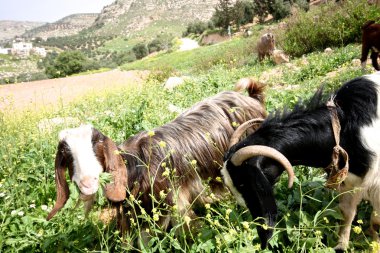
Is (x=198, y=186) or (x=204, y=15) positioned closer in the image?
(x=198, y=186)

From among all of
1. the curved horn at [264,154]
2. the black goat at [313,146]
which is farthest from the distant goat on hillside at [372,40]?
the curved horn at [264,154]

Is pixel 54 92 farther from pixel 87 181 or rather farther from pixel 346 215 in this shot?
pixel 346 215

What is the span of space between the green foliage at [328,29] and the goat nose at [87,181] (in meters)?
11.5

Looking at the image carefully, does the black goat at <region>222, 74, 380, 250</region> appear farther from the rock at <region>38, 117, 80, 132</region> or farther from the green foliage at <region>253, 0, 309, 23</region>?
the green foliage at <region>253, 0, 309, 23</region>

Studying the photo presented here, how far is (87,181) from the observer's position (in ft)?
8.09

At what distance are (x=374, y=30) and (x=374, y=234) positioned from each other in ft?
18.6

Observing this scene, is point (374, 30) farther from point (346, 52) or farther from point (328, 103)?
point (328, 103)

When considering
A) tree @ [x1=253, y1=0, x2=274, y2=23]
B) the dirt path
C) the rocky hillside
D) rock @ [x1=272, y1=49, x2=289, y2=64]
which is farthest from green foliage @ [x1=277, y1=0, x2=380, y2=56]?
the rocky hillside

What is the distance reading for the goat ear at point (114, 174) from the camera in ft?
8.62

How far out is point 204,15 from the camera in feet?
405

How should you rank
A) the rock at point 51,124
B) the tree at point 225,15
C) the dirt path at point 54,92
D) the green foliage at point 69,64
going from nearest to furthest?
the rock at point 51,124, the dirt path at point 54,92, the green foliage at point 69,64, the tree at point 225,15

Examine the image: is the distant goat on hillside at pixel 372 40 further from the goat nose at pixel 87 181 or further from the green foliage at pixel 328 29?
the goat nose at pixel 87 181

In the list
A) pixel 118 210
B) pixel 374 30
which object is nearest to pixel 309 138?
pixel 118 210

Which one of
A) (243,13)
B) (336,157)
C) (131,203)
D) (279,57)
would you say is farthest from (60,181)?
(243,13)
